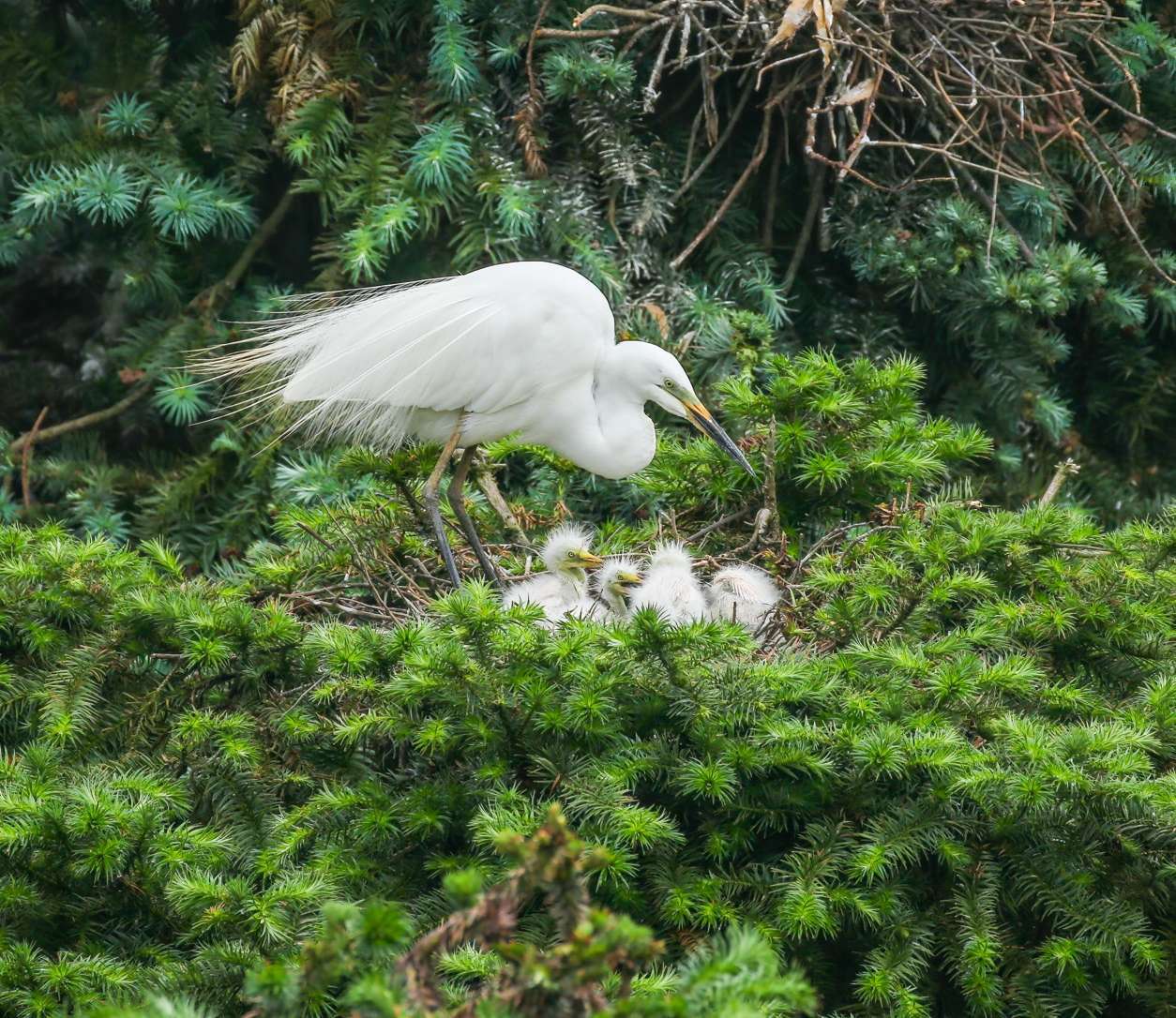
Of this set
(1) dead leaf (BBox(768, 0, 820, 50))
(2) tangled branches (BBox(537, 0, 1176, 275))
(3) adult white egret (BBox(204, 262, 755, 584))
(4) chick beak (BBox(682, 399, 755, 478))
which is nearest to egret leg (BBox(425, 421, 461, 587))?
(3) adult white egret (BBox(204, 262, 755, 584))

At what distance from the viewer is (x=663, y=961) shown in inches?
54.3

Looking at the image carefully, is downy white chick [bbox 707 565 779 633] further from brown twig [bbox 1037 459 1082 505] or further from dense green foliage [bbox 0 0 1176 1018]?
brown twig [bbox 1037 459 1082 505]

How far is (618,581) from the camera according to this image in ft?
7.30

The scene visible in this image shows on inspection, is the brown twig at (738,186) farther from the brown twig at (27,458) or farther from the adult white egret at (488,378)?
the brown twig at (27,458)

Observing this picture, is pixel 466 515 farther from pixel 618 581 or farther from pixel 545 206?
pixel 545 206

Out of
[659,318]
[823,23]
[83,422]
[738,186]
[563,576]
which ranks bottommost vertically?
[83,422]

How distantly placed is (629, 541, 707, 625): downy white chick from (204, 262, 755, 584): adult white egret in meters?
0.21

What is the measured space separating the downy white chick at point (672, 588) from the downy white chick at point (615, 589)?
0.06ft

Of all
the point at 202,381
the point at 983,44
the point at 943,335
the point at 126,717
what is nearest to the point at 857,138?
the point at 983,44

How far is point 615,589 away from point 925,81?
120 cm

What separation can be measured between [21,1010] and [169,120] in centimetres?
213

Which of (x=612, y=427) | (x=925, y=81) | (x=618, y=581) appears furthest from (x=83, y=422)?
(x=925, y=81)

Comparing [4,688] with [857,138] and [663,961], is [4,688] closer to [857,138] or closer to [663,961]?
[663,961]

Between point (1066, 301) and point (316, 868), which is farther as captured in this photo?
point (1066, 301)
